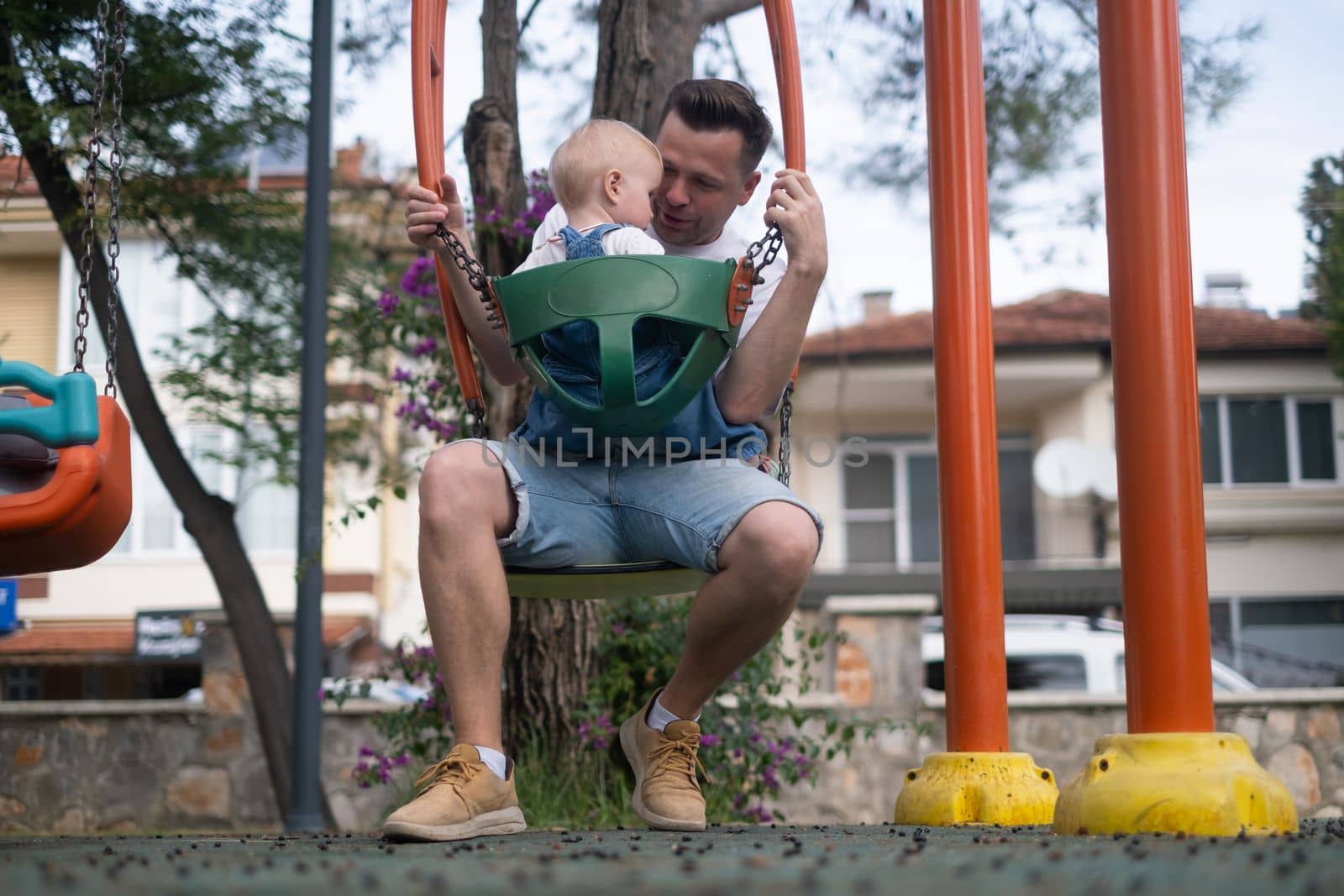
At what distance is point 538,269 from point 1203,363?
14.4 metres

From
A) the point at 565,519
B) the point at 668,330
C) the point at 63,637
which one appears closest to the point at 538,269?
the point at 668,330

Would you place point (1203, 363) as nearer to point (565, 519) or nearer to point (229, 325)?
point (229, 325)

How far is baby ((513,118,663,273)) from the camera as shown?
208 cm

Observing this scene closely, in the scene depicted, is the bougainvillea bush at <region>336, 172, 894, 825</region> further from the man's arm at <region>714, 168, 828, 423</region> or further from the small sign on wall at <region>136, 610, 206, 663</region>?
the small sign on wall at <region>136, 610, 206, 663</region>

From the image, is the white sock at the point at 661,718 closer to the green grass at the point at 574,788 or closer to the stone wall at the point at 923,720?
the green grass at the point at 574,788

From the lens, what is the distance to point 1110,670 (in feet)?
32.8

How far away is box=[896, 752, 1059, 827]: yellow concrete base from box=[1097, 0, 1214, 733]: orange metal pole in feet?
2.31

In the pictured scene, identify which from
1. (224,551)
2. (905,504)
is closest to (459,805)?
(224,551)

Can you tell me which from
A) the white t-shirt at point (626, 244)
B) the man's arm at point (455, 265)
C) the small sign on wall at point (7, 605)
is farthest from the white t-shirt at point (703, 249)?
the small sign on wall at point (7, 605)

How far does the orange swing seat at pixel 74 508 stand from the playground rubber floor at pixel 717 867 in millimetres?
347

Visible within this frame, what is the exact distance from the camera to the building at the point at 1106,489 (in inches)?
575

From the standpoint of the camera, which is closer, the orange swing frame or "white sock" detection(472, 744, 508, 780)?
"white sock" detection(472, 744, 508, 780)

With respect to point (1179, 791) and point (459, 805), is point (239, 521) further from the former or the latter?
point (1179, 791)

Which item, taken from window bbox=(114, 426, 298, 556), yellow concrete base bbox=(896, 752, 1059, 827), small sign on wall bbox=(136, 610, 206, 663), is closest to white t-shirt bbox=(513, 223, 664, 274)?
yellow concrete base bbox=(896, 752, 1059, 827)
